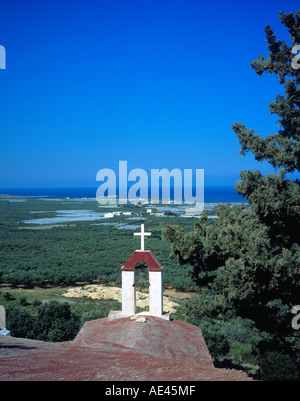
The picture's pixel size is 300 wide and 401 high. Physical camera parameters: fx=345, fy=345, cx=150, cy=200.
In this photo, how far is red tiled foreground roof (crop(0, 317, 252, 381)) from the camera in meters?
4.09

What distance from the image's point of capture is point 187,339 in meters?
7.80

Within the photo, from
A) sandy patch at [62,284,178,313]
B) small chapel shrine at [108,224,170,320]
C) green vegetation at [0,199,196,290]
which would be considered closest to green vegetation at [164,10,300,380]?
small chapel shrine at [108,224,170,320]

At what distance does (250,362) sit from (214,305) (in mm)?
5190

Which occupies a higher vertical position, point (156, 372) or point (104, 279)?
point (156, 372)

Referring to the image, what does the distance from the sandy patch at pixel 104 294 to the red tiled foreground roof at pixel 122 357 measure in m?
15.7

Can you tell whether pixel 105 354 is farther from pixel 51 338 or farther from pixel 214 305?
pixel 51 338

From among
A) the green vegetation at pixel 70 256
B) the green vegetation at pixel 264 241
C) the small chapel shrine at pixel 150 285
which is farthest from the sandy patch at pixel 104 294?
the small chapel shrine at pixel 150 285

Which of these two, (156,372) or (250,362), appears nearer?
(156,372)

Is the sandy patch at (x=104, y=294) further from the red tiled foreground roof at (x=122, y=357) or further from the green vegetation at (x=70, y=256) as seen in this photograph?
the red tiled foreground roof at (x=122, y=357)

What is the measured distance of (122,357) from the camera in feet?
17.6

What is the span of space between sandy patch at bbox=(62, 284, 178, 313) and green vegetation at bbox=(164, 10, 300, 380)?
12974mm

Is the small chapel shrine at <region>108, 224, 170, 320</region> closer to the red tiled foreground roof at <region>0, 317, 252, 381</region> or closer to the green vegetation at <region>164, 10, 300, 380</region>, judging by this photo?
the red tiled foreground roof at <region>0, 317, 252, 381</region>
